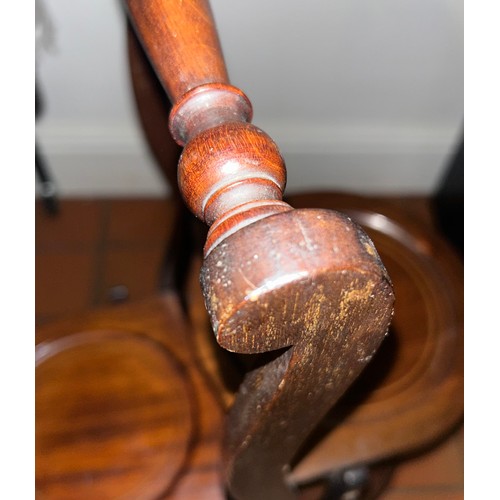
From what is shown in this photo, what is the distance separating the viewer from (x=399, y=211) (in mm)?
729

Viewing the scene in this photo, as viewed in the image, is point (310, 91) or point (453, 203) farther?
point (310, 91)

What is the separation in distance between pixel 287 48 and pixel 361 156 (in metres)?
0.32

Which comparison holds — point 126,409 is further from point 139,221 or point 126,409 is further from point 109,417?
point 139,221

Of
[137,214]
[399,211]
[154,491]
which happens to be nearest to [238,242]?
[154,491]

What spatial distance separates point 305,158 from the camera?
1195mm

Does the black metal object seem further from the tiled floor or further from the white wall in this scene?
the tiled floor

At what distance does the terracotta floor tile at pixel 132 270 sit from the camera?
1.23 m

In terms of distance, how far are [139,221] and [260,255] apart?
3.55 ft

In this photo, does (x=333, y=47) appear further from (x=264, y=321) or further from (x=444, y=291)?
(x=264, y=321)

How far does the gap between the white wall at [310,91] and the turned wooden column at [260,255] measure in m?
0.45

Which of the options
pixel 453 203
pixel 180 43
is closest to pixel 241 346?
pixel 180 43

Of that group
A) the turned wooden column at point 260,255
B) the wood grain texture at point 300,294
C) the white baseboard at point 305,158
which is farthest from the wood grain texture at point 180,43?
the white baseboard at point 305,158

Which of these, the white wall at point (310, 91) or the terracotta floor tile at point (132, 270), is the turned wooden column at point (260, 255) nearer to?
the white wall at point (310, 91)

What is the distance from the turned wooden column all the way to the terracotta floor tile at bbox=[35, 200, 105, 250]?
0.93 meters
